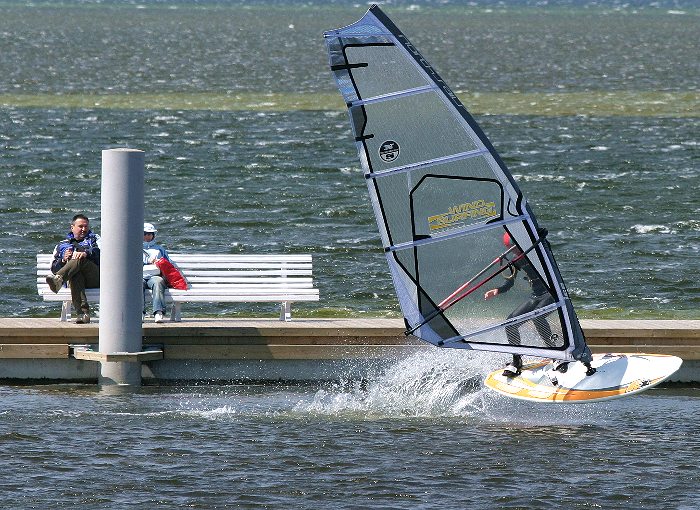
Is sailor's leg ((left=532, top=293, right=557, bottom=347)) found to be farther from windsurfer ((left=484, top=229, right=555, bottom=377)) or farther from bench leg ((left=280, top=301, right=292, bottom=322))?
bench leg ((left=280, top=301, right=292, bottom=322))

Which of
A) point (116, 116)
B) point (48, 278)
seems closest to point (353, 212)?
point (48, 278)

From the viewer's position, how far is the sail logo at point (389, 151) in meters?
14.7

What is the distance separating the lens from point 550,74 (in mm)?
79375

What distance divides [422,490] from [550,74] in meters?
68.1

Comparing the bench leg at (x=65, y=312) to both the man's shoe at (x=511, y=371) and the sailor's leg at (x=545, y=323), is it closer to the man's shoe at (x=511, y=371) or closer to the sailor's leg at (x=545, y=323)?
the man's shoe at (x=511, y=371)

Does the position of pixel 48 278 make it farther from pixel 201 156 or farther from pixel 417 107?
pixel 201 156

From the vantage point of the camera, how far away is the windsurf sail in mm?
14391

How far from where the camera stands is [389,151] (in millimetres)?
14703

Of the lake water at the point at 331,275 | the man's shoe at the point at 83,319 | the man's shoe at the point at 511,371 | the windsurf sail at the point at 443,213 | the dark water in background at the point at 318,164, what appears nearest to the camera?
the lake water at the point at 331,275

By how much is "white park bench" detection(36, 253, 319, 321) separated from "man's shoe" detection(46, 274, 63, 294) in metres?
0.24

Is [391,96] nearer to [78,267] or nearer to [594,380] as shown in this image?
[594,380]

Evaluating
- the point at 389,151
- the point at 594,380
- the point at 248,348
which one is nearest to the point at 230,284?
the point at 248,348

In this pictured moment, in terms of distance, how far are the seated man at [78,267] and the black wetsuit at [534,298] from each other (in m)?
4.51

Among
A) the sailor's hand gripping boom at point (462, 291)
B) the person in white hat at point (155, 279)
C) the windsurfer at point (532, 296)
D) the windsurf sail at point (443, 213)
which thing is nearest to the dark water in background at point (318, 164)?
the person in white hat at point (155, 279)
